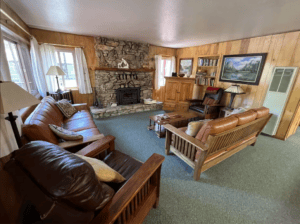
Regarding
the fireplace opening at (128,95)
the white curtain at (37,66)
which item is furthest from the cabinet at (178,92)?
the white curtain at (37,66)

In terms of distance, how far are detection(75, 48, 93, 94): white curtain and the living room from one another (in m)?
0.03

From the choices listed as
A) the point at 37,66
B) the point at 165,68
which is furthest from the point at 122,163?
the point at 165,68

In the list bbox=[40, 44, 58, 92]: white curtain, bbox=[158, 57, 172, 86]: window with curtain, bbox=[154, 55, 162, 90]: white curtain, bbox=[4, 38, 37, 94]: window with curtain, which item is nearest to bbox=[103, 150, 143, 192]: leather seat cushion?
bbox=[4, 38, 37, 94]: window with curtain

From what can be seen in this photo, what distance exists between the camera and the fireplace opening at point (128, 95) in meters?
4.44

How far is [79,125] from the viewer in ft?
7.54

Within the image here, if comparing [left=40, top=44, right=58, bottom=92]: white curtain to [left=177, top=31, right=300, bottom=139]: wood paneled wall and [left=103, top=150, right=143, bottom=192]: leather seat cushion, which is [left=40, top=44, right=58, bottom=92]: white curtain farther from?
[left=177, top=31, right=300, bottom=139]: wood paneled wall

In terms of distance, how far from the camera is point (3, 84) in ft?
3.11

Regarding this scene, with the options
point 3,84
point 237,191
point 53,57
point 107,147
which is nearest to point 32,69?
point 53,57

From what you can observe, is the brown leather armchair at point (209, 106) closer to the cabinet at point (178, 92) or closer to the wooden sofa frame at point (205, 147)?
the cabinet at point (178, 92)

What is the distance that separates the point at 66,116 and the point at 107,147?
1667 mm

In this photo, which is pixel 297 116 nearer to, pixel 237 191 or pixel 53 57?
pixel 237 191

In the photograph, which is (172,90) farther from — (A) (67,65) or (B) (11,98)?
(B) (11,98)

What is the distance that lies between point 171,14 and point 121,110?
2.96 m

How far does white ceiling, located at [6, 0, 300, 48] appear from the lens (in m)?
1.73
